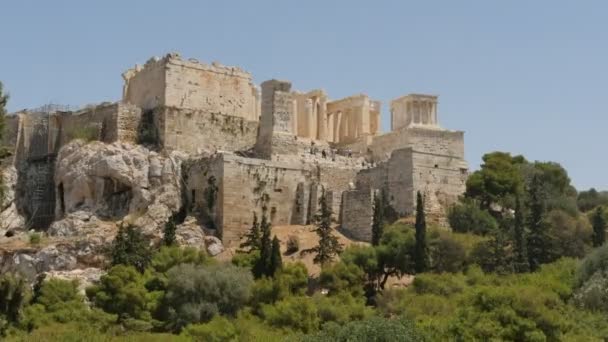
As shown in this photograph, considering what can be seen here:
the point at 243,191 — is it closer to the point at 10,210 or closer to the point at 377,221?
the point at 377,221

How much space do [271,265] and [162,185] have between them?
345 inches

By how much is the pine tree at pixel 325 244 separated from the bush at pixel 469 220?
5.55 meters

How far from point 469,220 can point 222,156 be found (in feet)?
36.3

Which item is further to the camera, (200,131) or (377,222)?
(200,131)

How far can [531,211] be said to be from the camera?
5388 cm

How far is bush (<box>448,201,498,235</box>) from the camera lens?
56.4 meters

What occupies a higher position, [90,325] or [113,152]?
[113,152]

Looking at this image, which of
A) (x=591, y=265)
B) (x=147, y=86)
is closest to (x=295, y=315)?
(x=591, y=265)

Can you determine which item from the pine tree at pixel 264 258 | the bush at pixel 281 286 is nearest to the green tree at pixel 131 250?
the pine tree at pixel 264 258

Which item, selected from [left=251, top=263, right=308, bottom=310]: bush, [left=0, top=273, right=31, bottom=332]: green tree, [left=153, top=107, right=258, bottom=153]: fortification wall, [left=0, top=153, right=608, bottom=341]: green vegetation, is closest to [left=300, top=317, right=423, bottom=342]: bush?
[left=0, top=153, right=608, bottom=341]: green vegetation

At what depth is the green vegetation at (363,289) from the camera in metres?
43.2

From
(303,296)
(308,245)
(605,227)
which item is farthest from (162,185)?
(605,227)

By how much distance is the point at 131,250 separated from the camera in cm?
5181

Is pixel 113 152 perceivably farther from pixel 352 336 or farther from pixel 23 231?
pixel 352 336
